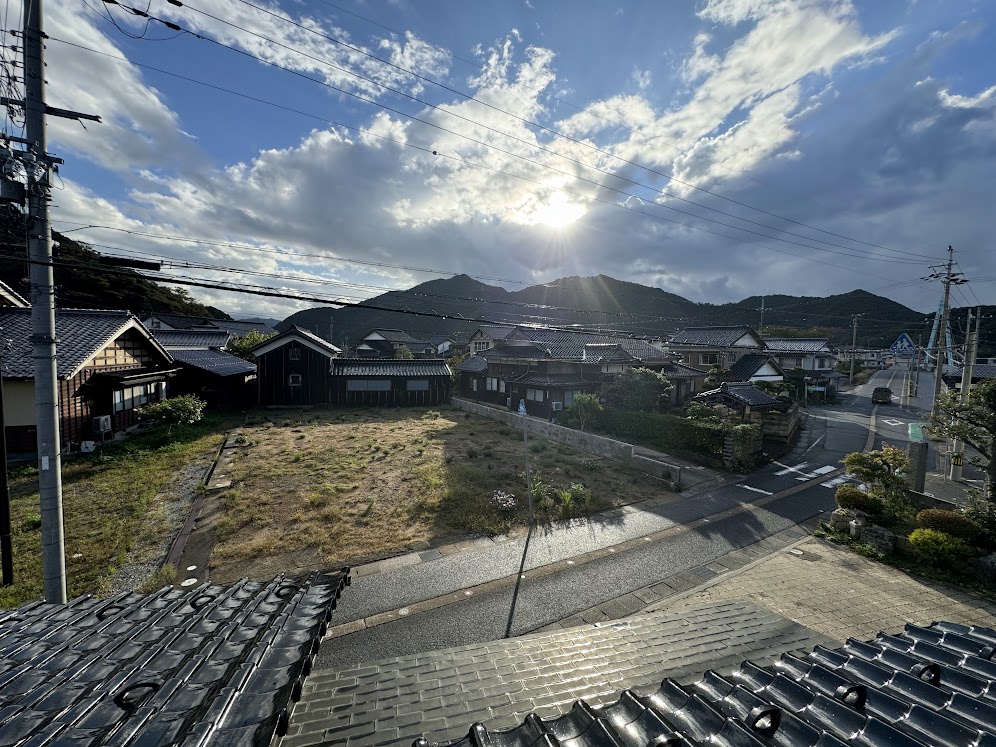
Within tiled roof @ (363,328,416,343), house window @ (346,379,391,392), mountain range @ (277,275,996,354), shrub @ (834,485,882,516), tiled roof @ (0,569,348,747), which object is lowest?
shrub @ (834,485,882,516)

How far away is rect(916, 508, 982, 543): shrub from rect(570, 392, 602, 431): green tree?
532 inches

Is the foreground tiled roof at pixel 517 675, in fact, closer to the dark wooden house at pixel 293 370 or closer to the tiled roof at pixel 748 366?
the dark wooden house at pixel 293 370

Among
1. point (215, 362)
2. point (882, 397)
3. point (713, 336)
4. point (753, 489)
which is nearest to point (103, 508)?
point (215, 362)

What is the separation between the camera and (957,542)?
9195 millimetres

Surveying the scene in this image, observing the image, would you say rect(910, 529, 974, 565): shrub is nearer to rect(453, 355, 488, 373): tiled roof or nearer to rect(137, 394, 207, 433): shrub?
rect(453, 355, 488, 373): tiled roof

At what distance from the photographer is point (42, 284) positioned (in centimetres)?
603

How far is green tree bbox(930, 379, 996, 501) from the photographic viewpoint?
1039 cm

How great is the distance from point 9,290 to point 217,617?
59.4 feet

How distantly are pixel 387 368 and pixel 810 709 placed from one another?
31.1 meters

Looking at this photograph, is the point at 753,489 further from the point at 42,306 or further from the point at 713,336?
the point at 713,336

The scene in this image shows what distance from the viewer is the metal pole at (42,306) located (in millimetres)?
5844

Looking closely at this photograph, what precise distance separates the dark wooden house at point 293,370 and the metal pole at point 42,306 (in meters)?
23.9

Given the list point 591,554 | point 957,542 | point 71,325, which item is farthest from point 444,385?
point 957,542

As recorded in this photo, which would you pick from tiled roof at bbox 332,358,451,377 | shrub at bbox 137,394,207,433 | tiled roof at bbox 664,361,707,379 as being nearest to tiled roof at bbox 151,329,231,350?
tiled roof at bbox 332,358,451,377
